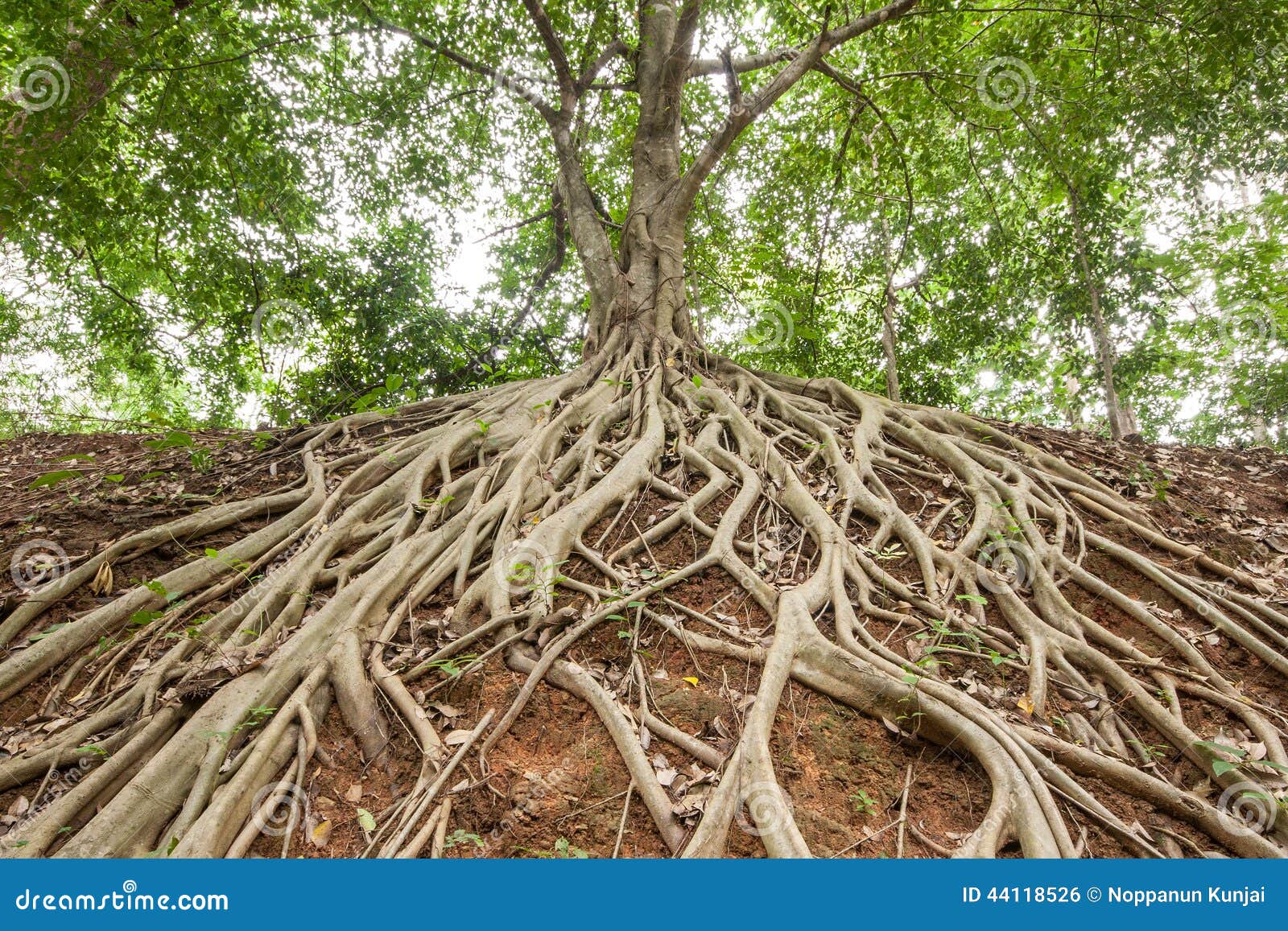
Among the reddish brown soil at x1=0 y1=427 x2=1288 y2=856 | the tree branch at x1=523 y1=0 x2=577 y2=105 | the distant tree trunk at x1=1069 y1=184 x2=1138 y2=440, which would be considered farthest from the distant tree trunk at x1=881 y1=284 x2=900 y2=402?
Answer: the tree branch at x1=523 y1=0 x2=577 y2=105

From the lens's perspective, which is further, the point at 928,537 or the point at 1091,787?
the point at 928,537

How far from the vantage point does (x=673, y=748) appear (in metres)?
2.36

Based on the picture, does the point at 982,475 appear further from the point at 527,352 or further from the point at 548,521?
the point at 527,352

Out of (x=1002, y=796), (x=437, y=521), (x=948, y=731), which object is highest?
A: (x=437, y=521)

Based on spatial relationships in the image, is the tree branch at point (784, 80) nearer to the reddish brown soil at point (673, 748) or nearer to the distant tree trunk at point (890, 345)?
the distant tree trunk at point (890, 345)

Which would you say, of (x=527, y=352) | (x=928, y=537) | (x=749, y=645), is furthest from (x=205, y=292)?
(x=928, y=537)

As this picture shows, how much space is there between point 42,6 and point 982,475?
635 centimetres

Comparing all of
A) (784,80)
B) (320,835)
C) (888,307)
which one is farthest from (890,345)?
(320,835)

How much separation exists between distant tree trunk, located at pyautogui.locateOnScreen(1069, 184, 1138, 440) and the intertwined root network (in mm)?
1949

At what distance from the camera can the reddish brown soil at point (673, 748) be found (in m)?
2.07

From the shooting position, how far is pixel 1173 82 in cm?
517

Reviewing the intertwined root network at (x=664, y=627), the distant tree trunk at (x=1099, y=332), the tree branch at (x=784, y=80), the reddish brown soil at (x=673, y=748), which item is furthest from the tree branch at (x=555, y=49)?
the distant tree trunk at (x=1099, y=332)

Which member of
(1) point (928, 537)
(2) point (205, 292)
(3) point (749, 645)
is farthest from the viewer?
(2) point (205, 292)

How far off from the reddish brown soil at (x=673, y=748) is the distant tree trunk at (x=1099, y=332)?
2153 millimetres
